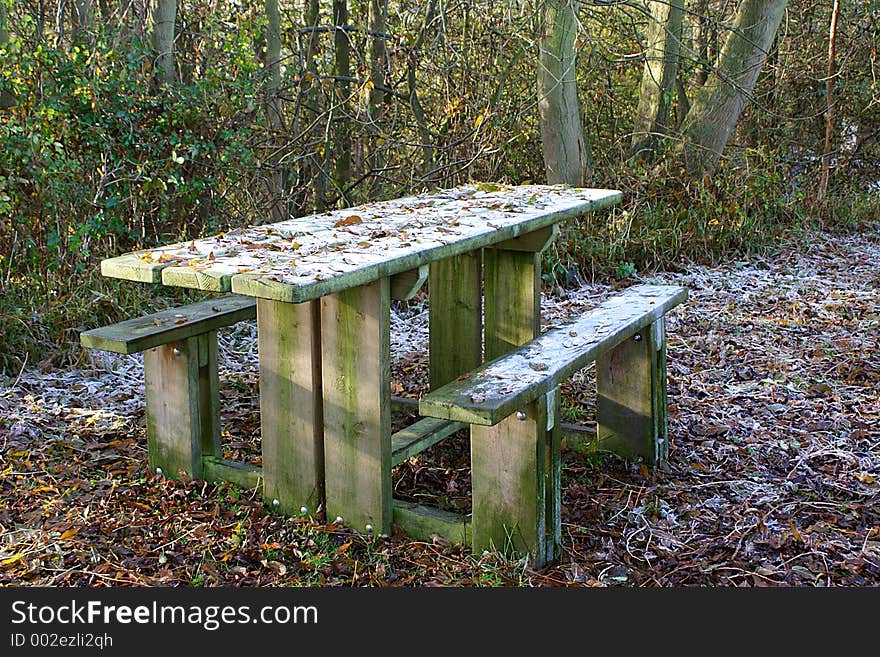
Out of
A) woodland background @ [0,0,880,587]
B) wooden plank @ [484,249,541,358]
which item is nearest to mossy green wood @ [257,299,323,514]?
woodland background @ [0,0,880,587]

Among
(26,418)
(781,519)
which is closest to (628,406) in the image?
(781,519)

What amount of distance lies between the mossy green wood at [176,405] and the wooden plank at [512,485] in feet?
4.12

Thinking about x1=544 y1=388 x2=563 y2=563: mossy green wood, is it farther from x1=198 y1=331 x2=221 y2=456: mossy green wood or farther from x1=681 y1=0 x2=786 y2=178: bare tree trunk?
x1=681 y1=0 x2=786 y2=178: bare tree trunk

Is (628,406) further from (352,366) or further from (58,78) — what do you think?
(58,78)

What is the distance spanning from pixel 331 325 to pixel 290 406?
1.27ft

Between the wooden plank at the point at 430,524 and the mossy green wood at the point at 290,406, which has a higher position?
the mossy green wood at the point at 290,406

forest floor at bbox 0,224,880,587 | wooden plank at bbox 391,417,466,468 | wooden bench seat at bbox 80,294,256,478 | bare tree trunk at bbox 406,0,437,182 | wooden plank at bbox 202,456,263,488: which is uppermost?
bare tree trunk at bbox 406,0,437,182

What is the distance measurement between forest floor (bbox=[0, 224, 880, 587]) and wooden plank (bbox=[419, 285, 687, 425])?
61 cm

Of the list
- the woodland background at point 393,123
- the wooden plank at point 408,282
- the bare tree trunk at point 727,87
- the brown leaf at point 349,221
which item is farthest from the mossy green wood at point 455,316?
the bare tree trunk at point 727,87

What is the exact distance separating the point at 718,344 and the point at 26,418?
4008mm

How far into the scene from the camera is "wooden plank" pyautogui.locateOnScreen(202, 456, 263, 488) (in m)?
4.07

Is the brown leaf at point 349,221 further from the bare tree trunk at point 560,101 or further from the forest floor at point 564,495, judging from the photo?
the bare tree trunk at point 560,101

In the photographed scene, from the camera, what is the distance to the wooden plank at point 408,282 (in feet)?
11.8

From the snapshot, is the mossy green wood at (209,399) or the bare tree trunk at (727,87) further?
the bare tree trunk at (727,87)
